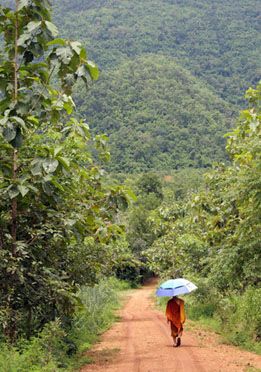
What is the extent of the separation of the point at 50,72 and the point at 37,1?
3.16 feet

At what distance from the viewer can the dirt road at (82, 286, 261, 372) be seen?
31.1 ft

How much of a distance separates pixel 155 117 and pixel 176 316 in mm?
83219

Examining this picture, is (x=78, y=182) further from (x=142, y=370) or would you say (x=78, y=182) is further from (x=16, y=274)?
(x=142, y=370)

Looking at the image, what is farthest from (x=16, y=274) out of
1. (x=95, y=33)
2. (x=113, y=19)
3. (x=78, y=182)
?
(x=113, y=19)

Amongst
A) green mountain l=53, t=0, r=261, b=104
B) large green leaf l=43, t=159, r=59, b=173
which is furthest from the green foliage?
green mountain l=53, t=0, r=261, b=104

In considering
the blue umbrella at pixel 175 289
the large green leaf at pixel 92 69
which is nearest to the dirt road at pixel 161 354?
the blue umbrella at pixel 175 289

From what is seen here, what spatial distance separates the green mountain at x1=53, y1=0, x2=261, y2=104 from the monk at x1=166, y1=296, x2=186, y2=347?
342ft

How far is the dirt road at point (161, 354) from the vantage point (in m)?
9.48

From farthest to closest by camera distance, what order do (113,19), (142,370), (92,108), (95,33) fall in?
(113,19), (95,33), (92,108), (142,370)

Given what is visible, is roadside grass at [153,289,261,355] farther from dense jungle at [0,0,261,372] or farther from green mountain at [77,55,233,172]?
green mountain at [77,55,233,172]

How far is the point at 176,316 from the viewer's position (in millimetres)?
12047

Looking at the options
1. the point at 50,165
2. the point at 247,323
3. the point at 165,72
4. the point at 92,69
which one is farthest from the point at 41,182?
the point at 165,72

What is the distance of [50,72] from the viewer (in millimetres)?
8305

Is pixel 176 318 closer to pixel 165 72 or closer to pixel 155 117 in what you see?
pixel 155 117
